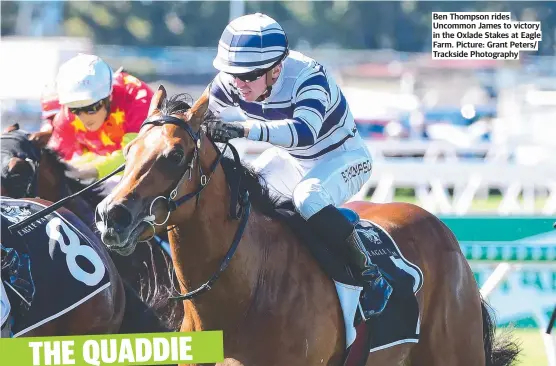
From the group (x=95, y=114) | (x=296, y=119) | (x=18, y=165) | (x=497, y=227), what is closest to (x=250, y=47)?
(x=296, y=119)

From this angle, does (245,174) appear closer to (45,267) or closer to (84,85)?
(45,267)

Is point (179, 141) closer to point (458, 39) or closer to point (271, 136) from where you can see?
point (271, 136)

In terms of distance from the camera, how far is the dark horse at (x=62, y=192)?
5.16 metres

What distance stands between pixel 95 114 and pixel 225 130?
6.96ft

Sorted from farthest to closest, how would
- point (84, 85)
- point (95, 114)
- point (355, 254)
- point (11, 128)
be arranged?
point (95, 114) < point (84, 85) < point (11, 128) < point (355, 254)

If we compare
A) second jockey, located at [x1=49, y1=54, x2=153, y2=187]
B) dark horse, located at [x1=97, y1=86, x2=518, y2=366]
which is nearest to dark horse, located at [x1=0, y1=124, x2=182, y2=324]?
second jockey, located at [x1=49, y1=54, x2=153, y2=187]

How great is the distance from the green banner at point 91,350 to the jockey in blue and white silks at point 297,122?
0.82 m

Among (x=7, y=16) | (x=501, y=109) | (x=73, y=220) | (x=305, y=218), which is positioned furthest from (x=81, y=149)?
(x=7, y=16)

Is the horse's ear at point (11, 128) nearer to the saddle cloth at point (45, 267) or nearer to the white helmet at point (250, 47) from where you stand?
the saddle cloth at point (45, 267)

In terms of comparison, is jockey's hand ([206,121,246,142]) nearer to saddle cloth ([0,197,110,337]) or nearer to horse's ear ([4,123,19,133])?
saddle cloth ([0,197,110,337])

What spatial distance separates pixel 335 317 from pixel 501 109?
53.9 ft

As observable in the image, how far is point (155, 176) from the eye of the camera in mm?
3623

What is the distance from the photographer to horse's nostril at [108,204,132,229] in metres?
3.48

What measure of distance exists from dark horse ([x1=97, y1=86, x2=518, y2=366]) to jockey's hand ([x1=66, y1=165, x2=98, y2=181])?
1.59m
